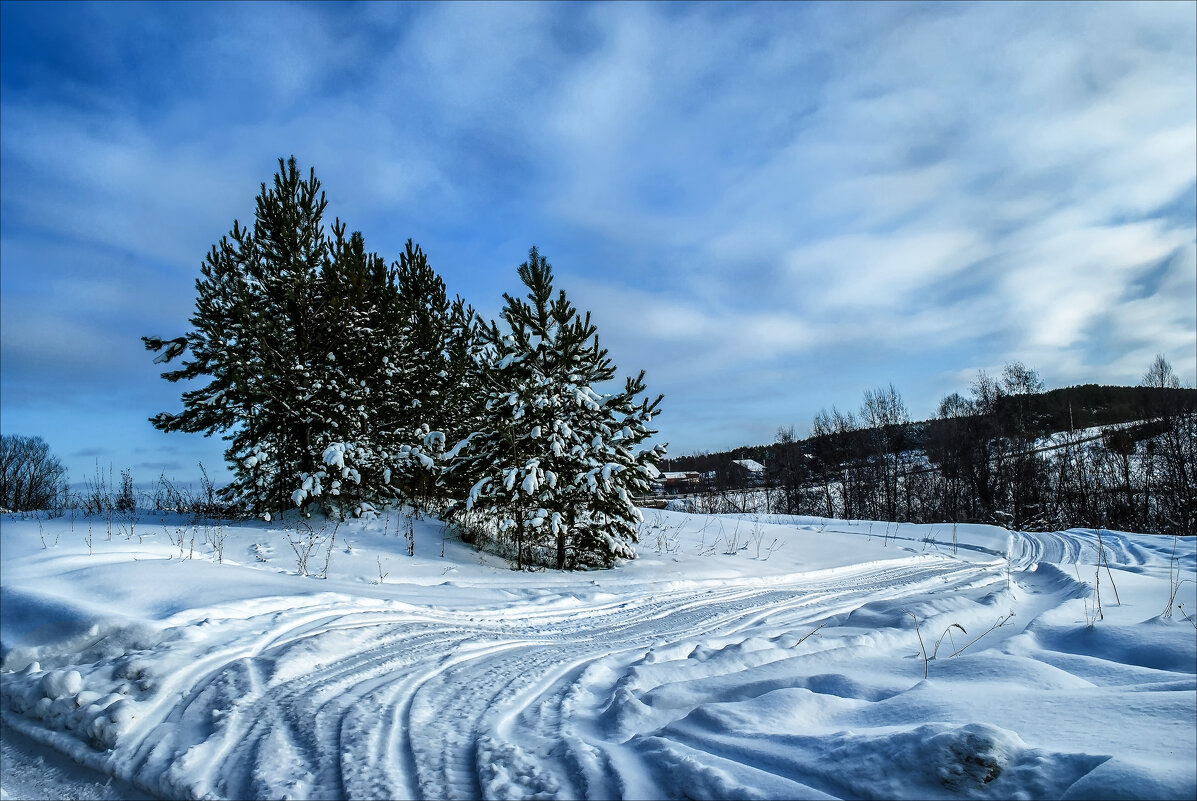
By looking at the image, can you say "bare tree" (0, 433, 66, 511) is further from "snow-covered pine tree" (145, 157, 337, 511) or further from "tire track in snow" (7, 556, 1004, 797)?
"tire track in snow" (7, 556, 1004, 797)

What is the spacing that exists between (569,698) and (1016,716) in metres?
2.04

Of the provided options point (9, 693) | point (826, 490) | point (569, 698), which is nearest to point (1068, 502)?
point (826, 490)

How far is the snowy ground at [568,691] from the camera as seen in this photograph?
2.03 meters

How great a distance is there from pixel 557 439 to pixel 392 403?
16.8 feet

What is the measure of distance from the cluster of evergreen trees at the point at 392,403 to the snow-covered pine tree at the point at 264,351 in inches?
1.4

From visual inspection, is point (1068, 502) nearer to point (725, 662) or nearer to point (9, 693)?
point (725, 662)

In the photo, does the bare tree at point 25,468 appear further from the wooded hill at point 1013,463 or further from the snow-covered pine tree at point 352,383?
the wooded hill at point 1013,463

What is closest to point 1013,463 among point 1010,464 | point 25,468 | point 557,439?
point 1010,464

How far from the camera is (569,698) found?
3.18 m

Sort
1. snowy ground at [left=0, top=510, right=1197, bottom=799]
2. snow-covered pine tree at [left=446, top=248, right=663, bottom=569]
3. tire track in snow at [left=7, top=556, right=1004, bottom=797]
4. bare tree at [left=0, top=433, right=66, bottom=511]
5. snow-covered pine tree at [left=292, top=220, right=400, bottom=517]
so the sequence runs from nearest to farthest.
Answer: snowy ground at [left=0, top=510, right=1197, bottom=799]
tire track in snow at [left=7, top=556, right=1004, bottom=797]
snow-covered pine tree at [left=446, top=248, right=663, bottom=569]
snow-covered pine tree at [left=292, top=220, right=400, bottom=517]
bare tree at [left=0, top=433, right=66, bottom=511]

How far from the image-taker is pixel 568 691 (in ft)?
10.9

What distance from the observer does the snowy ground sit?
6.65 ft

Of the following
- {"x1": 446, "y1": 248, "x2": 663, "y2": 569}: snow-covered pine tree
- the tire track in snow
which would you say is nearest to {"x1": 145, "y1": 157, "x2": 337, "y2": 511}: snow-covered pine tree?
{"x1": 446, "y1": 248, "x2": 663, "y2": 569}: snow-covered pine tree

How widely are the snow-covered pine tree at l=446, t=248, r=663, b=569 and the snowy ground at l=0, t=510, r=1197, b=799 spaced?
Answer: 365 cm
